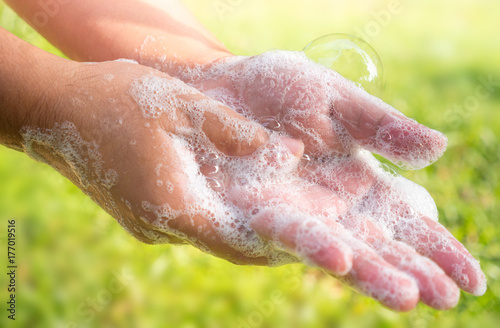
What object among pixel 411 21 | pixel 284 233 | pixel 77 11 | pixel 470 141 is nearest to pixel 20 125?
pixel 77 11

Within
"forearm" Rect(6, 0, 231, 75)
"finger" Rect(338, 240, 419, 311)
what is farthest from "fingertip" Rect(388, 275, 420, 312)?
"forearm" Rect(6, 0, 231, 75)

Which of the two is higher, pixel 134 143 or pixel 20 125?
pixel 134 143

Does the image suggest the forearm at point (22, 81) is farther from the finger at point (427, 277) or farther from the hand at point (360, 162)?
the finger at point (427, 277)

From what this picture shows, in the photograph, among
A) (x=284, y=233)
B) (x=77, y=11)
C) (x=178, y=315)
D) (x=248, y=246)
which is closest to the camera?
(x=284, y=233)

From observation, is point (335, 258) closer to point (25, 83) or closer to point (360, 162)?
point (360, 162)

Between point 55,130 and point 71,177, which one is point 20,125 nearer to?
point 55,130

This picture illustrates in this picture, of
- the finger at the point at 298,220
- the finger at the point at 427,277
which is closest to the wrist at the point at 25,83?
the finger at the point at 298,220

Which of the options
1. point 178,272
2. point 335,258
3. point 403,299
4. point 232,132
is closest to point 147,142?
point 232,132
